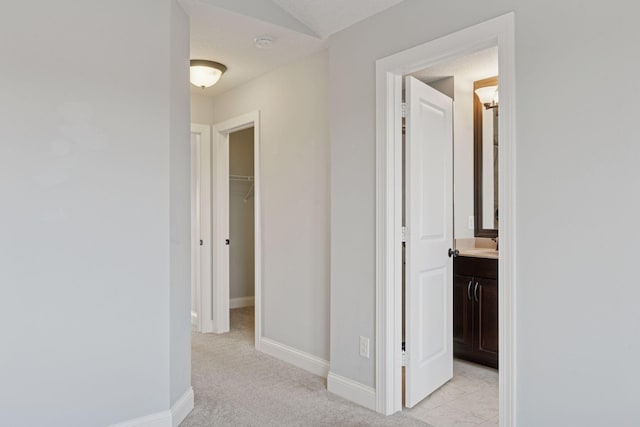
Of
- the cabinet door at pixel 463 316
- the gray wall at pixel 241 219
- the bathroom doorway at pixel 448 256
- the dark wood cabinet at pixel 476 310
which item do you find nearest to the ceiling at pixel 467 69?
the bathroom doorway at pixel 448 256

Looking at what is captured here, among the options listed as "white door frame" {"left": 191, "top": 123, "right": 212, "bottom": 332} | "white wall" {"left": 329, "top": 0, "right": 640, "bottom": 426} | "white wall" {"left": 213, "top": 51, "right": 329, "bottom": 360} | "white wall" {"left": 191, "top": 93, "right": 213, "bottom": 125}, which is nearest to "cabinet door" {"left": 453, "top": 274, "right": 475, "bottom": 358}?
"white wall" {"left": 213, "top": 51, "right": 329, "bottom": 360}

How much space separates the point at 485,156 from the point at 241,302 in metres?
3.51

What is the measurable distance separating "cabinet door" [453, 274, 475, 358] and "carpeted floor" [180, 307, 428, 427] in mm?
1205

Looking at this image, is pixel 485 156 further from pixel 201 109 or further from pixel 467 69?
pixel 201 109

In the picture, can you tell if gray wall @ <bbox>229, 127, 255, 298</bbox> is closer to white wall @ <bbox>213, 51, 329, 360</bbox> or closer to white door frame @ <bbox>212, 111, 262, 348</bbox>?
white door frame @ <bbox>212, 111, 262, 348</bbox>

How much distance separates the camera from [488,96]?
13.2ft

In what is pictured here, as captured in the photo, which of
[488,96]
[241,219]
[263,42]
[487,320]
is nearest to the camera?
[263,42]

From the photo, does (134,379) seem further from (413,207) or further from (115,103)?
(413,207)

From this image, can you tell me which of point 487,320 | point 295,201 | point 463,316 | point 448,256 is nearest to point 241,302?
point 295,201

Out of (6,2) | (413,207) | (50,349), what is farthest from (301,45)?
(50,349)

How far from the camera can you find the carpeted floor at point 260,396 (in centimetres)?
271

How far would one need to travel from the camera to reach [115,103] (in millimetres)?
2453

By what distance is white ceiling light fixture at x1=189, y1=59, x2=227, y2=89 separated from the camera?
3682 mm

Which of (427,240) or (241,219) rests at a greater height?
(241,219)
